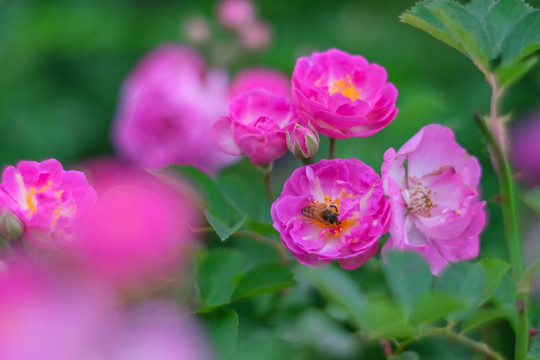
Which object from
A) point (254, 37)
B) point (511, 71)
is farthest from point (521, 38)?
point (254, 37)

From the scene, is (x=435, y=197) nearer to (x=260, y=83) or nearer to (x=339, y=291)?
(x=339, y=291)

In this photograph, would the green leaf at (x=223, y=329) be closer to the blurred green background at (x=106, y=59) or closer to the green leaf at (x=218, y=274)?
the green leaf at (x=218, y=274)

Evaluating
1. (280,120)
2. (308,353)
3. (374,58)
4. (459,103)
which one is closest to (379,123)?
(280,120)

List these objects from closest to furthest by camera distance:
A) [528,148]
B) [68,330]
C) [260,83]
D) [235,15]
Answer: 1. [68,330]
2. [260,83]
3. [528,148]
4. [235,15]

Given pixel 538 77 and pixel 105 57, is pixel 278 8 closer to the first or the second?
pixel 105 57

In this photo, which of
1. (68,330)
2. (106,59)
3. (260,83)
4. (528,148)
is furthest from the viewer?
(106,59)

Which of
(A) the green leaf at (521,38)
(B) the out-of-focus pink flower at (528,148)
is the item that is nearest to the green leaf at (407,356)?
Answer: (A) the green leaf at (521,38)

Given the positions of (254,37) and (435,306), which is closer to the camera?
(435,306)
